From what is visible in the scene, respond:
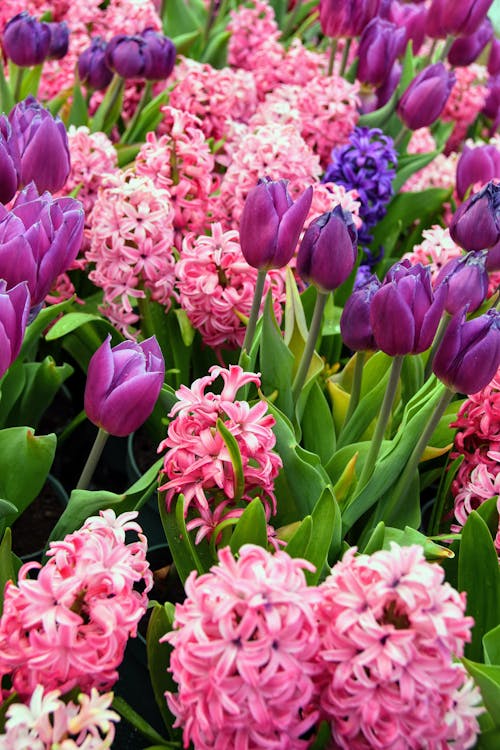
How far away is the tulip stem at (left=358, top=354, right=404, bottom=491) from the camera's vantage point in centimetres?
69

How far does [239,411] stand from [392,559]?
0.21 meters

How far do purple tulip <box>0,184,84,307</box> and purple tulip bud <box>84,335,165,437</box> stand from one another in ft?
0.25

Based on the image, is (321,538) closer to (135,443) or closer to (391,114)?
(135,443)

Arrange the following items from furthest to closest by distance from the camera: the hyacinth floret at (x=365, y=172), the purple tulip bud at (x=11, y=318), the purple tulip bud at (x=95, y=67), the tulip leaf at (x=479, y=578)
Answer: the purple tulip bud at (x=95, y=67)
the hyacinth floret at (x=365, y=172)
the tulip leaf at (x=479, y=578)
the purple tulip bud at (x=11, y=318)

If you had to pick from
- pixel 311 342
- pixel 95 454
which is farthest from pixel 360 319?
pixel 95 454

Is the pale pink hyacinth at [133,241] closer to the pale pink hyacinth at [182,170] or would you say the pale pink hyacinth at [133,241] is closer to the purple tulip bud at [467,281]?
the pale pink hyacinth at [182,170]

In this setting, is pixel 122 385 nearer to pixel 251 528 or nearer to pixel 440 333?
pixel 251 528

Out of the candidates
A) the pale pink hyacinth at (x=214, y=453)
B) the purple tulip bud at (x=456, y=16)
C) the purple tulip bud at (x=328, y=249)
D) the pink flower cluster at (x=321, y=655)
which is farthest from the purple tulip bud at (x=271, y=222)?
the purple tulip bud at (x=456, y=16)

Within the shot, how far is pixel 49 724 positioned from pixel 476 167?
92 centimetres

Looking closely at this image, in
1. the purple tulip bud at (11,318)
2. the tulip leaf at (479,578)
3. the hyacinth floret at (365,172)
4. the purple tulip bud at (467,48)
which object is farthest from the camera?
the purple tulip bud at (467,48)

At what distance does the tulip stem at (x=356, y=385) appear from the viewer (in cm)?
81

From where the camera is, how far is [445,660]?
17.2 inches

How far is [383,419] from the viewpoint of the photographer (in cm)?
71

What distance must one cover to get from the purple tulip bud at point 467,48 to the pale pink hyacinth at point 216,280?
0.76 m
